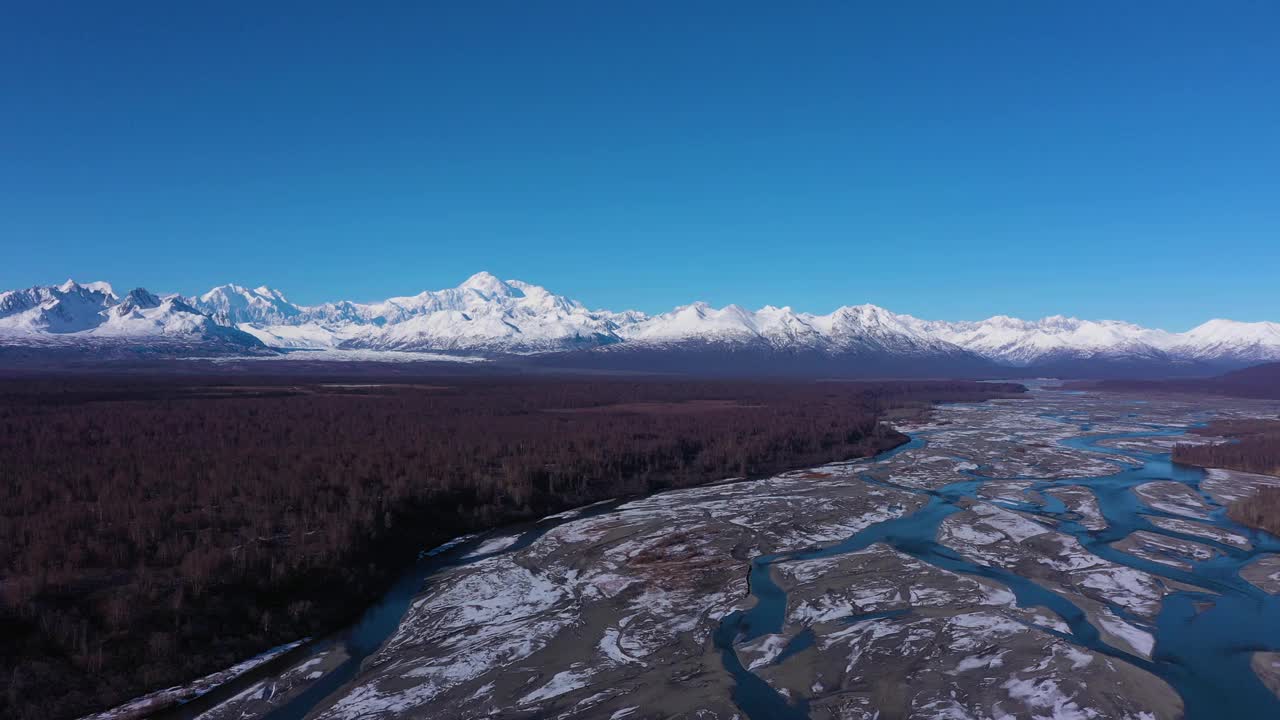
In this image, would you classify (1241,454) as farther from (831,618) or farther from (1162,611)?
(831,618)

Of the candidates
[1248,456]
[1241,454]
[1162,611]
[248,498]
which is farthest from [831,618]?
[1241,454]

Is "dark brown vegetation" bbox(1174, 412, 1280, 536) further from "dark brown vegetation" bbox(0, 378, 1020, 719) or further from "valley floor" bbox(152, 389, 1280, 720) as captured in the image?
"dark brown vegetation" bbox(0, 378, 1020, 719)

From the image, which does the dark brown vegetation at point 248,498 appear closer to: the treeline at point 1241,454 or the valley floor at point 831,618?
the valley floor at point 831,618

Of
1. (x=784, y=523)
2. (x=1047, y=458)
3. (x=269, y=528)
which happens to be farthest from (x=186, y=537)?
(x=1047, y=458)

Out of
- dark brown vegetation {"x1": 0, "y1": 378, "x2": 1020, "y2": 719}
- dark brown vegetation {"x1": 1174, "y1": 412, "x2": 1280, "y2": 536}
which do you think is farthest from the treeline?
dark brown vegetation {"x1": 0, "y1": 378, "x2": 1020, "y2": 719}

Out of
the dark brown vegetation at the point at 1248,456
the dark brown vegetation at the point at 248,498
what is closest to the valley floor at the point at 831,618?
the dark brown vegetation at the point at 1248,456
